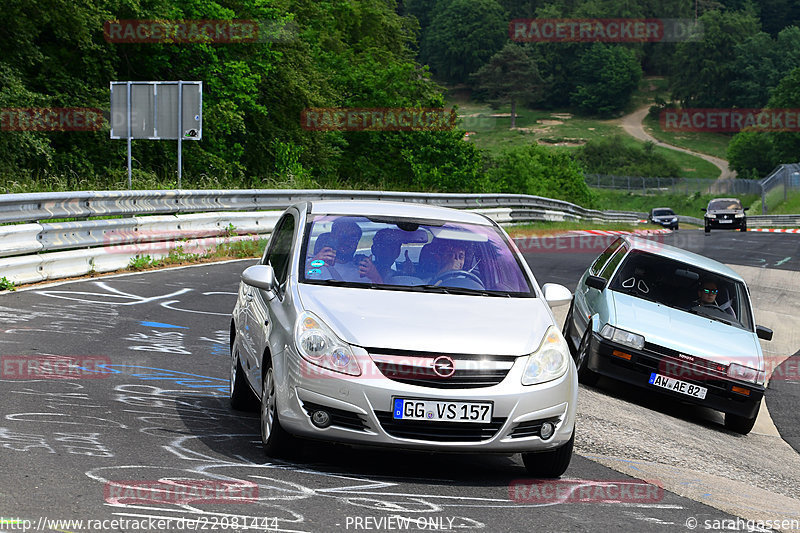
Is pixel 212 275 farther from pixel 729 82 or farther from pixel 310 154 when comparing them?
pixel 729 82

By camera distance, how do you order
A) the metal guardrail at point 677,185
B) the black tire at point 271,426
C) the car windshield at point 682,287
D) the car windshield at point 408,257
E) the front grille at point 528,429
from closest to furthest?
the front grille at point 528,429 < the black tire at point 271,426 < the car windshield at point 408,257 < the car windshield at point 682,287 < the metal guardrail at point 677,185

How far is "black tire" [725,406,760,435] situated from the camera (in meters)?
10.3

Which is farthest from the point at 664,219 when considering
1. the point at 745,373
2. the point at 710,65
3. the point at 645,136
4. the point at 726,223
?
the point at 710,65

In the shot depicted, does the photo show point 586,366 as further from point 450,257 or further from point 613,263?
point 450,257

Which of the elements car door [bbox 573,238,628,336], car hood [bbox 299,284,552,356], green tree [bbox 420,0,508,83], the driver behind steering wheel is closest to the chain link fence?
car door [bbox 573,238,628,336]

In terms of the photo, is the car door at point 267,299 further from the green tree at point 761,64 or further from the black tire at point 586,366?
the green tree at point 761,64

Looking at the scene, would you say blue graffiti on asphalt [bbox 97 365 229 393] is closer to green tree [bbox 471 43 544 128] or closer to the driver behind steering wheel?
the driver behind steering wheel

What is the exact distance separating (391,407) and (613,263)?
6.71m

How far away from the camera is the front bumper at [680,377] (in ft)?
33.6

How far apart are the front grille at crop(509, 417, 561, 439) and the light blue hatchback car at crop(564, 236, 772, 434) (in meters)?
4.43

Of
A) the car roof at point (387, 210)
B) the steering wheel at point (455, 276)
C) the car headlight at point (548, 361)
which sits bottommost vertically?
the car headlight at point (548, 361)

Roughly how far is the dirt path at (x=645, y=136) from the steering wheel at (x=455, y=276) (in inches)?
5148

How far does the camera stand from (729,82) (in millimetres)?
173500

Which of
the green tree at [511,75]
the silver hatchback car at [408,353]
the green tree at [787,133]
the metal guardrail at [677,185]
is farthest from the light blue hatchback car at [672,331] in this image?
the green tree at [511,75]
